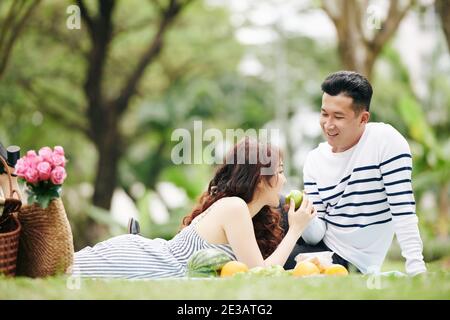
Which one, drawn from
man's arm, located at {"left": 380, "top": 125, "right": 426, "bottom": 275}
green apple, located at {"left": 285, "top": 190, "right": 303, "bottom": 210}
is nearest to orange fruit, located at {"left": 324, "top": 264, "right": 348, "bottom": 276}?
man's arm, located at {"left": 380, "top": 125, "right": 426, "bottom": 275}

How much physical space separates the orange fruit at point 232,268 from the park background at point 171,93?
840 cm

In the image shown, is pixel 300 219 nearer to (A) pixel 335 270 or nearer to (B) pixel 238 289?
(A) pixel 335 270

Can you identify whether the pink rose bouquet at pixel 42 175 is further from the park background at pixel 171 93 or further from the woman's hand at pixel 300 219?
the park background at pixel 171 93

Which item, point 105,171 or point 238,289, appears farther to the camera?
point 105,171

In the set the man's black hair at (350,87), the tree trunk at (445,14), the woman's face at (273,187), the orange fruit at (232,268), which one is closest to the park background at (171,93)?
the tree trunk at (445,14)

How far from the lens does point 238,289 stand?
3340mm

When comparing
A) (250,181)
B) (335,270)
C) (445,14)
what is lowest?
(335,270)

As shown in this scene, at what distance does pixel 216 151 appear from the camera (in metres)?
12.5

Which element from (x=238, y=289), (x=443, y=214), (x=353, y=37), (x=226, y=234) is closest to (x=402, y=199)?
(x=226, y=234)

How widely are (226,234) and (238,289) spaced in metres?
0.90

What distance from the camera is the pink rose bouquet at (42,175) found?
372 centimetres

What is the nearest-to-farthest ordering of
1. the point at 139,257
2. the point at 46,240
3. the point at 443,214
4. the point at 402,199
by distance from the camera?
the point at 46,240, the point at 402,199, the point at 139,257, the point at 443,214

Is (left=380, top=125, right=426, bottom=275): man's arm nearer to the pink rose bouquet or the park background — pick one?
the pink rose bouquet
